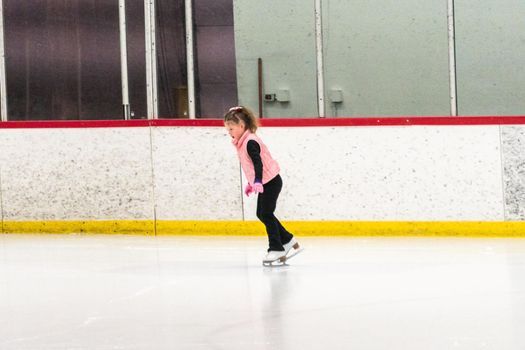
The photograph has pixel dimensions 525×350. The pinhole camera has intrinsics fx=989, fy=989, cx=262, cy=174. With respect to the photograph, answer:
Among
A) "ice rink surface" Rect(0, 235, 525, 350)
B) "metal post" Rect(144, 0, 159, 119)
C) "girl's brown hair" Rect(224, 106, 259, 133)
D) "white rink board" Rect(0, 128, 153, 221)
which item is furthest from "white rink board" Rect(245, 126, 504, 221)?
"girl's brown hair" Rect(224, 106, 259, 133)

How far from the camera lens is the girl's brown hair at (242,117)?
6.46 metres

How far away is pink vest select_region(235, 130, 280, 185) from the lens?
21.4 ft

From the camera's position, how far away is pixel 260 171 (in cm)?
639

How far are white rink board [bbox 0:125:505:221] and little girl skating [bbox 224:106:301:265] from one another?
A: 78.9 inches

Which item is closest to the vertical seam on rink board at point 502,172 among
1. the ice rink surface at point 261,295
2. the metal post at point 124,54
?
the ice rink surface at point 261,295

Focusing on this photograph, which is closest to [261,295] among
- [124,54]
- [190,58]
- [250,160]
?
[250,160]

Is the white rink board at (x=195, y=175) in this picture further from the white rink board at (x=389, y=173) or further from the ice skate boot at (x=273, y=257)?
the ice skate boot at (x=273, y=257)

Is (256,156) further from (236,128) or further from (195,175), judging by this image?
(195,175)

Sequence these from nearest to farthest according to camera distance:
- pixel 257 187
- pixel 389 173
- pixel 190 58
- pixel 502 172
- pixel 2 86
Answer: pixel 257 187, pixel 502 172, pixel 389 173, pixel 2 86, pixel 190 58

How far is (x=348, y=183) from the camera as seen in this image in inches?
340

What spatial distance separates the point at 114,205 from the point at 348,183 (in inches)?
84.6

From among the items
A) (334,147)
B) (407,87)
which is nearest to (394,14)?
(407,87)

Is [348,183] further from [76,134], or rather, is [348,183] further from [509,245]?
[76,134]

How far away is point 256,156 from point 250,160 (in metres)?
0.12
